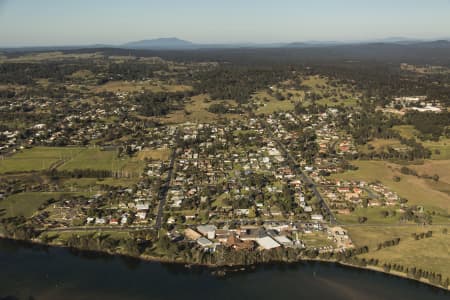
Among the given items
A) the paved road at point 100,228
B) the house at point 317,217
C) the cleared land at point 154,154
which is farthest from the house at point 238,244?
the cleared land at point 154,154

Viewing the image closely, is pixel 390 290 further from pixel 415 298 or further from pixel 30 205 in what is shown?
pixel 30 205

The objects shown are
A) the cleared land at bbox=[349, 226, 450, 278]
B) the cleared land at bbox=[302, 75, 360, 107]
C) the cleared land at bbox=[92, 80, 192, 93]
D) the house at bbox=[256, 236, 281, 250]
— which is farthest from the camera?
the cleared land at bbox=[92, 80, 192, 93]

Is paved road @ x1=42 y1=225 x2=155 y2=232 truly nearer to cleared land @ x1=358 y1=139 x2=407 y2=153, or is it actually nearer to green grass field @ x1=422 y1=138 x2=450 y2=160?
cleared land @ x1=358 y1=139 x2=407 y2=153

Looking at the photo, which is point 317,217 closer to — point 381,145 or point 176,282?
point 176,282

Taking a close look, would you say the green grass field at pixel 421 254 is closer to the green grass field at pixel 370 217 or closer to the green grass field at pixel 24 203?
the green grass field at pixel 370 217

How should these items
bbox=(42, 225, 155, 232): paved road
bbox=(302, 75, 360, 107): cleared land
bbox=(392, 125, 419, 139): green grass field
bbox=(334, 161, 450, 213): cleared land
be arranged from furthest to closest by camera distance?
bbox=(302, 75, 360, 107): cleared land < bbox=(392, 125, 419, 139): green grass field < bbox=(334, 161, 450, 213): cleared land < bbox=(42, 225, 155, 232): paved road

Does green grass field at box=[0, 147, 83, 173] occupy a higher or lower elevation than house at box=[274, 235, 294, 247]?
higher

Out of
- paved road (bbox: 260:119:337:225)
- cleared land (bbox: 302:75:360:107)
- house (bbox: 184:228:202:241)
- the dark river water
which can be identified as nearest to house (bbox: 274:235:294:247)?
the dark river water

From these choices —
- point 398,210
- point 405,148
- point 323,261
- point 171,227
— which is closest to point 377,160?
point 405,148
